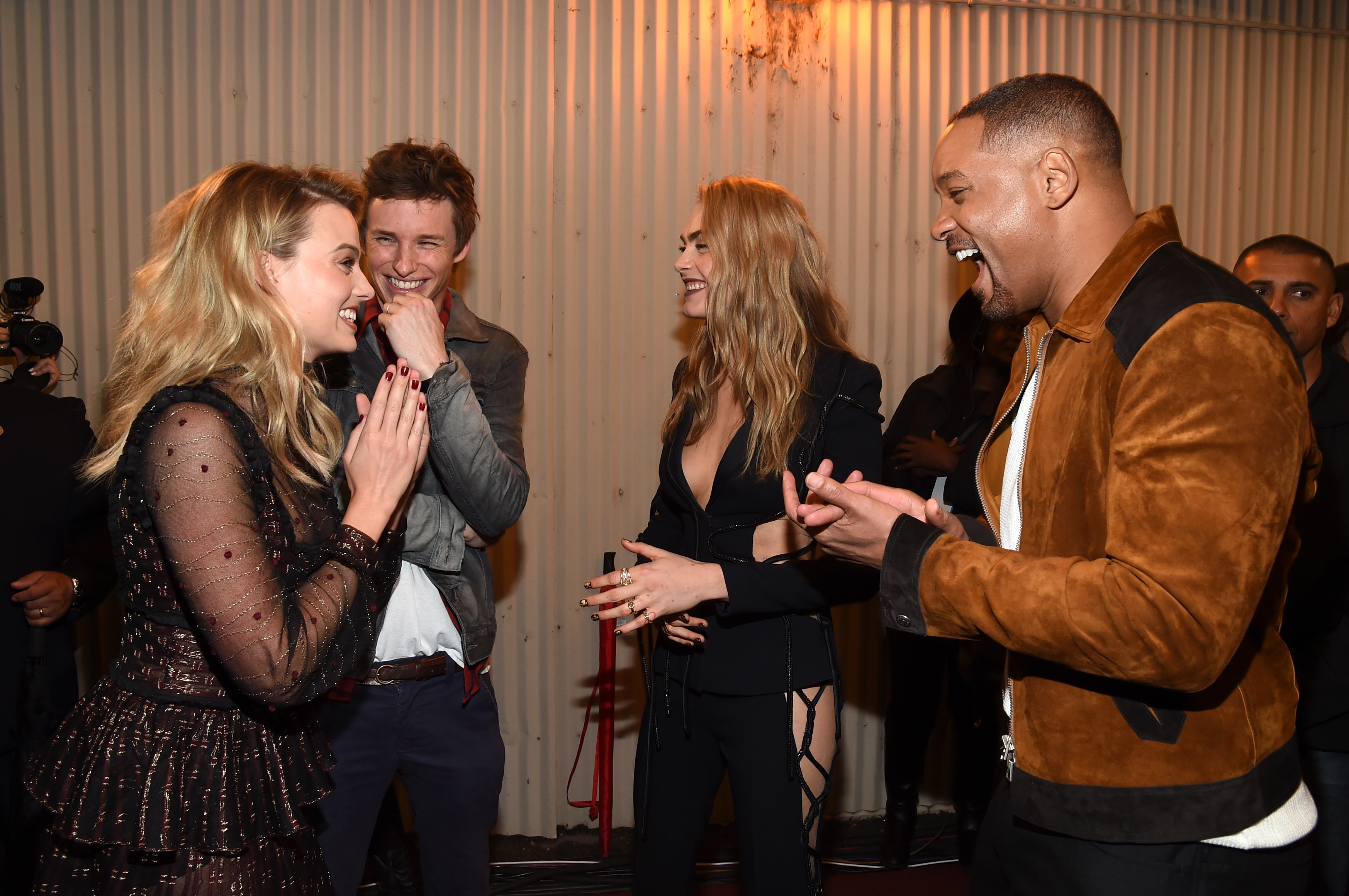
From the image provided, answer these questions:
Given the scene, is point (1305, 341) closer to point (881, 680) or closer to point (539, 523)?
point (881, 680)

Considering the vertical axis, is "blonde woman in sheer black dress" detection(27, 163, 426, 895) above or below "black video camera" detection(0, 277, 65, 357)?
below

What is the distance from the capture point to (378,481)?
1783 mm

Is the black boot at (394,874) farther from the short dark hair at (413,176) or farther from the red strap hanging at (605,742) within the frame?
the short dark hair at (413,176)

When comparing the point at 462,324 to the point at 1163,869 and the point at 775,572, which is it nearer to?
the point at 775,572

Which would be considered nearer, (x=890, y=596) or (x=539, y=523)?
(x=890, y=596)

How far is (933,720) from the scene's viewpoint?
3713mm

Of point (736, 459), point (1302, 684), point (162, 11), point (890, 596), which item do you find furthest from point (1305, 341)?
point (162, 11)

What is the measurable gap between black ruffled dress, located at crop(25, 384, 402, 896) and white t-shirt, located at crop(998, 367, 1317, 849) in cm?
122

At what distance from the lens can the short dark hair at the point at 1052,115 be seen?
5.52 ft

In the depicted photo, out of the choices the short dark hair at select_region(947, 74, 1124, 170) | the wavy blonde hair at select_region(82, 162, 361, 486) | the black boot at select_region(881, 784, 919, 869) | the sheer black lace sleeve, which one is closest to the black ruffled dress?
the sheer black lace sleeve

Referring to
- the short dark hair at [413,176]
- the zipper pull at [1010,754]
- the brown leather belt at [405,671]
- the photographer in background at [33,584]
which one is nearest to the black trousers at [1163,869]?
the zipper pull at [1010,754]

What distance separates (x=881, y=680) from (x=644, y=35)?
9.56ft

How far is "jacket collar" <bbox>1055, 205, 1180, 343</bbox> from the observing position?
1550mm

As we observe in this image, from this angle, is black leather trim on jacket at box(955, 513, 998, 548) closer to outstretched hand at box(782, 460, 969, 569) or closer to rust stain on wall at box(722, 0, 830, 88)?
outstretched hand at box(782, 460, 969, 569)
